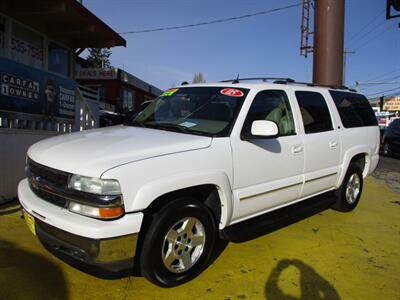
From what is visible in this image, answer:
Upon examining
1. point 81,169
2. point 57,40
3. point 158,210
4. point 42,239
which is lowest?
point 42,239

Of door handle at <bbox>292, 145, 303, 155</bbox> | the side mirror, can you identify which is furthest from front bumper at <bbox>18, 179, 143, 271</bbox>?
door handle at <bbox>292, 145, 303, 155</bbox>

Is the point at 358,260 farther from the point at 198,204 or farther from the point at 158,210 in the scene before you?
the point at 158,210

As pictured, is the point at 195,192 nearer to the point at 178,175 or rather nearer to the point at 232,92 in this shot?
the point at 178,175

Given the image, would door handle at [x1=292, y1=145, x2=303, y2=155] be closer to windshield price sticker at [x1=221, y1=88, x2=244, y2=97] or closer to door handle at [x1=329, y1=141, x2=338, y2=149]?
door handle at [x1=329, y1=141, x2=338, y2=149]

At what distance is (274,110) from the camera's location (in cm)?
439

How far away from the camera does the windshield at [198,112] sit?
3.81 meters

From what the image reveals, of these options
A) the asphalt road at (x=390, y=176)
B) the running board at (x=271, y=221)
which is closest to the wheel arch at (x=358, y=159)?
the running board at (x=271, y=221)

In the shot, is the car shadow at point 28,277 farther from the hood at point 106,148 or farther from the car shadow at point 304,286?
the car shadow at point 304,286

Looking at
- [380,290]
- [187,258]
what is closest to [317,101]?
[380,290]

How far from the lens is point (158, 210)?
317 centimetres

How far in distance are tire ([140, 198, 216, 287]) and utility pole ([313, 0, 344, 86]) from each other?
7033mm

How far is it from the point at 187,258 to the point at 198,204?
494 mm

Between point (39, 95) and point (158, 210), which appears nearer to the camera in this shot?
point (158, 210)

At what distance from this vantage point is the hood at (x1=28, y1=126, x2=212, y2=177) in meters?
2.91
